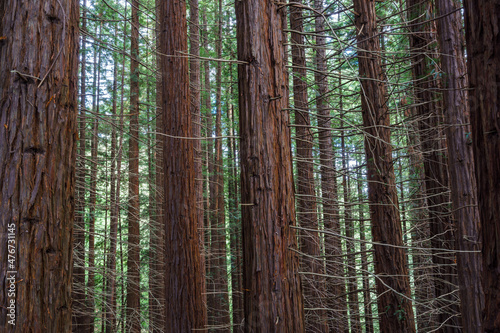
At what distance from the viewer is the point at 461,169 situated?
6.10 m

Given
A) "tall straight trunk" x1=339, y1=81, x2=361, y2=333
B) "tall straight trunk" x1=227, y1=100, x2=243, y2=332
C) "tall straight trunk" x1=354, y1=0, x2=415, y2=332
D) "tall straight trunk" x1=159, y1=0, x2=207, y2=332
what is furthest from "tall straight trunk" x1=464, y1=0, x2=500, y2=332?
"tall straight trunk" x1=227, y1=100, x2=243, y2=332

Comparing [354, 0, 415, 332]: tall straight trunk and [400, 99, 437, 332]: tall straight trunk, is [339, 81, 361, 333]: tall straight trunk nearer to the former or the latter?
[354, 0, 415, 332]: tall straight trunk

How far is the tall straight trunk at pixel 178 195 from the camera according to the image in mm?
6035

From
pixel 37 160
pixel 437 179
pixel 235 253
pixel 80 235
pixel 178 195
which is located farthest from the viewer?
pixel 235 253

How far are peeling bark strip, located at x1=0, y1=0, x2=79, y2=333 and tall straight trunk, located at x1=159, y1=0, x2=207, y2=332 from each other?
331 cm

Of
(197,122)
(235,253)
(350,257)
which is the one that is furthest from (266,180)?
(235,253)

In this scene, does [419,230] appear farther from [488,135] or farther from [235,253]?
[235,253]

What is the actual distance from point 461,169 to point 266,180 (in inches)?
169

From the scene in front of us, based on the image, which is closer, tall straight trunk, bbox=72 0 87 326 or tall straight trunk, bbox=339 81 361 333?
tall straight trunk, bbox=339 81 361 333

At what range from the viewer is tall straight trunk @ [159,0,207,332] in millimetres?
6035

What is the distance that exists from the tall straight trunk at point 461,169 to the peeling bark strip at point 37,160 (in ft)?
18.5

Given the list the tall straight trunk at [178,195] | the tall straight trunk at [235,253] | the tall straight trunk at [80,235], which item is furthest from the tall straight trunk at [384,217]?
the tall straight trunk at [235,253]

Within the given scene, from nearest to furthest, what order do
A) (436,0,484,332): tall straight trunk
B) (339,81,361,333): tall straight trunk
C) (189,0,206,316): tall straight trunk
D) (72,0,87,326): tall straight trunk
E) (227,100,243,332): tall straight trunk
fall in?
1. (339,81,361,333): tall straight trunk
2. (436,0,484,332): tall straight trunk
3. (72,0,87,326): tall straight trunk
4. (189,0,206,316): tall straight trunk
5. (227,100,243,332): tall straight trunk

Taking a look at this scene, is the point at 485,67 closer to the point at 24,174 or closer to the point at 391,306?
the point at 24,174
